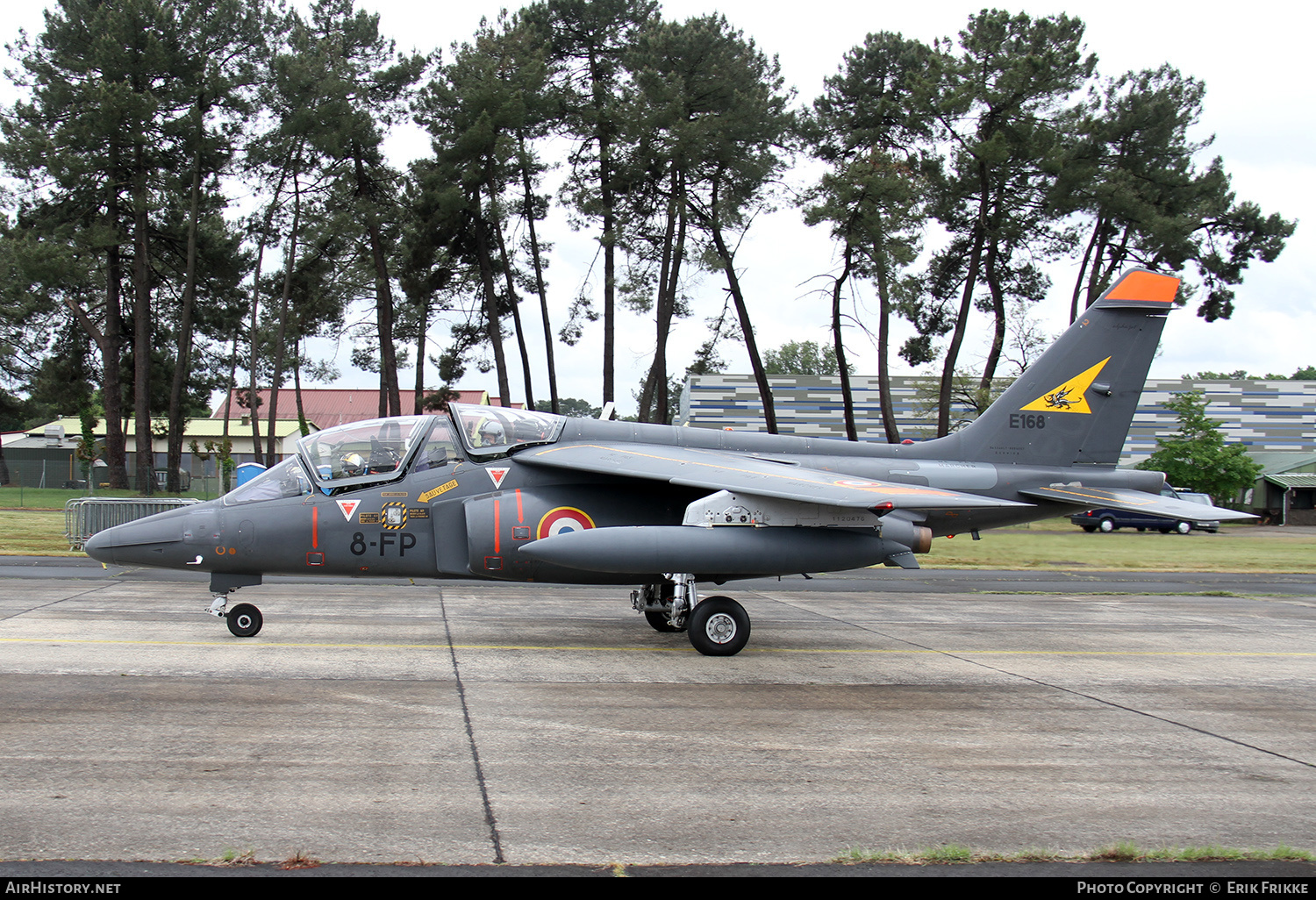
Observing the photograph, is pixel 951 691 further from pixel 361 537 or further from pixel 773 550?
pixel 361 537

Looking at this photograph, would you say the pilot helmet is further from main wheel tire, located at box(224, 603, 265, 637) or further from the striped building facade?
the striped building facade

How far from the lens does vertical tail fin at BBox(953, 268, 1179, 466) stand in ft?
41.8

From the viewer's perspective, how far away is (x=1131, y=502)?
38.1 feet

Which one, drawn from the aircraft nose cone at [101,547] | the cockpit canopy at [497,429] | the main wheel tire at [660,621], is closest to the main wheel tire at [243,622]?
the aircraft nose cone at [101,547]

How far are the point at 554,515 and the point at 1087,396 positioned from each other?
765cm

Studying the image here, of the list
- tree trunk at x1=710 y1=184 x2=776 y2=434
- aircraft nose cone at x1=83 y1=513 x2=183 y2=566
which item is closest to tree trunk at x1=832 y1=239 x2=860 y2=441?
tree trunk at x1=710 y1=184 x2=776 y2=434

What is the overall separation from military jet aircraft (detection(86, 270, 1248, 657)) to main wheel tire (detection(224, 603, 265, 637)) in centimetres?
2

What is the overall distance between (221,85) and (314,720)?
39439mm

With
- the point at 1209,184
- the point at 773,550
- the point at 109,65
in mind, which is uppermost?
the point at 109,65

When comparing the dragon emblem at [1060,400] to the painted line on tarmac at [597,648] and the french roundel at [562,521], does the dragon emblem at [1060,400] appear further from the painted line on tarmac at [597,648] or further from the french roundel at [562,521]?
the french roundel at [562,521]

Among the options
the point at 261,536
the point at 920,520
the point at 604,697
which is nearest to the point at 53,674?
the point at 261,536

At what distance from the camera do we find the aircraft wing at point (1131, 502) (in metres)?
10.7

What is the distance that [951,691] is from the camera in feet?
29.9

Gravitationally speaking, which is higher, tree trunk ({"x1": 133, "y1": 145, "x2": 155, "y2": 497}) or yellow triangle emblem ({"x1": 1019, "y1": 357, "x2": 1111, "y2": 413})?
tree trunk ({"x1": 133, "y1": 145, "x2": 155, "y2": 497})
